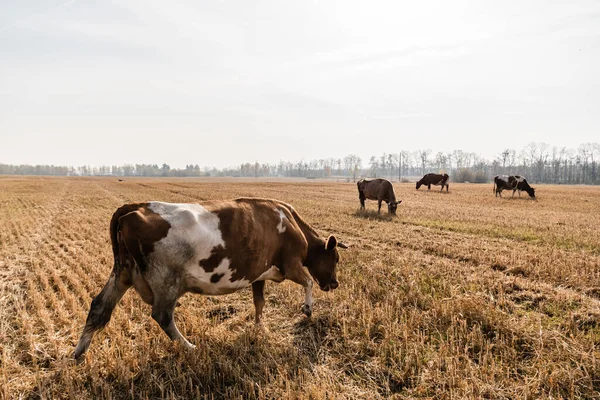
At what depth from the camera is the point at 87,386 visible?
404 cm

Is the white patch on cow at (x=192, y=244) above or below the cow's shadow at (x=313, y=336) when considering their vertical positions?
above

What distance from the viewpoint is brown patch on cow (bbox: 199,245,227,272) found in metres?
4.43

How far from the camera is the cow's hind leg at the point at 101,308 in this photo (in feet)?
14.5

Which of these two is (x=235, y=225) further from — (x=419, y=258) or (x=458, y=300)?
(x=419, y=258)

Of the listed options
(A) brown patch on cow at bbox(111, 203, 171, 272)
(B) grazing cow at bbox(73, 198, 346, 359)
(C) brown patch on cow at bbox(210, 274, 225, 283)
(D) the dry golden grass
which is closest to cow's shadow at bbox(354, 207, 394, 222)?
(D) the dry golden grass

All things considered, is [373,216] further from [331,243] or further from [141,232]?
[141,232]

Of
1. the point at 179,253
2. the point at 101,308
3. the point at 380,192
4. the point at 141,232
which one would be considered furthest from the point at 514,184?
the point at 101,308

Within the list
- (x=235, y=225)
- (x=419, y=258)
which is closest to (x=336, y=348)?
(x=235, y=225)

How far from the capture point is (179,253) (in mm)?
4223

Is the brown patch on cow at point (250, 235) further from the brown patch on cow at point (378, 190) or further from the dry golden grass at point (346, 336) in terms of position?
the brown patch on cow at point (378, 190)

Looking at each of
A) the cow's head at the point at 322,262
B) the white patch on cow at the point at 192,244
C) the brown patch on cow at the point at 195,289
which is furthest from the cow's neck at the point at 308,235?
the brown patch on cow at the point at 195,289

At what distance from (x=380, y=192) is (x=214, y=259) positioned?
16.5m

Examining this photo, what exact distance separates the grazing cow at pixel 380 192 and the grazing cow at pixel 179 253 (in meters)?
15.2

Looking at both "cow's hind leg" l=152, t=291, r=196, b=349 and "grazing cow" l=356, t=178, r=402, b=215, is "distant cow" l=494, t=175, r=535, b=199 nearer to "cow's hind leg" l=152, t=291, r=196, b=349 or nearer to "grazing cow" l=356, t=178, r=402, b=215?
"grazing cow" l=356, t=178, r=402, b=215
